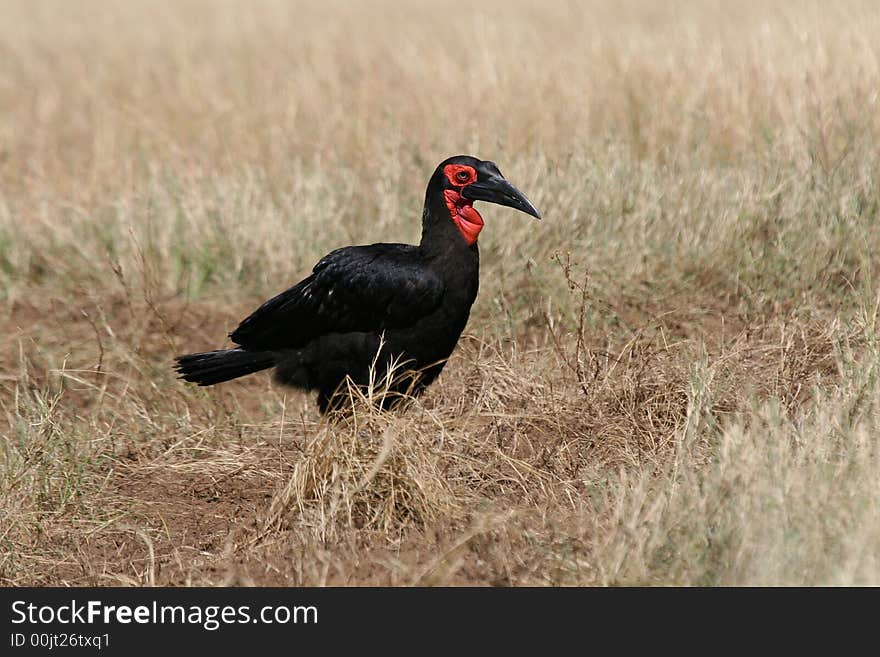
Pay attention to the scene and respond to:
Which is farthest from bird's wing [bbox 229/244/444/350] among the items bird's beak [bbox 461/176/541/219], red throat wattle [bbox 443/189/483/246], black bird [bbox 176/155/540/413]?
bird's beak [bbox 461/176/541/219]

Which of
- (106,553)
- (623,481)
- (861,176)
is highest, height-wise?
(861,176)

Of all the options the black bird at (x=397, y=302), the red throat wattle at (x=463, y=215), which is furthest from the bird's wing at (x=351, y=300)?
the red throat wattle at (x=463, y=215)

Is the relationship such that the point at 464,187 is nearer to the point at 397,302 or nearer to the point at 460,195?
the point at 460,195

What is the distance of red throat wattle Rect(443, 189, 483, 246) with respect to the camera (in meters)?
4.85

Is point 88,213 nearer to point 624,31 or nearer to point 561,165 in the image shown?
point 561,165

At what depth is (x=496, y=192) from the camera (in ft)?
15.8

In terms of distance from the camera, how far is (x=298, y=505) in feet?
13.3

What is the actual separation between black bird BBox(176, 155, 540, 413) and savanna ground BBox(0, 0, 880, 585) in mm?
231

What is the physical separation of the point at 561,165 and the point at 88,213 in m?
2.79

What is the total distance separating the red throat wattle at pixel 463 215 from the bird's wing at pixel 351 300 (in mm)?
208

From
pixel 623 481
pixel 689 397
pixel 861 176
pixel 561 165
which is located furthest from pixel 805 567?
pixel 561 165

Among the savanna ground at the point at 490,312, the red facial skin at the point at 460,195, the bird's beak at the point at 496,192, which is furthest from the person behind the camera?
the red facial skin at the point at 460,195

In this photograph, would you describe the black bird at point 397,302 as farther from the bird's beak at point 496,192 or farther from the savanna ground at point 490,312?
the savanna ground at point 490,312

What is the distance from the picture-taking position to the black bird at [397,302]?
4.80 m
